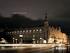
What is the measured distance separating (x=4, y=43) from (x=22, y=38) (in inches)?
45.5

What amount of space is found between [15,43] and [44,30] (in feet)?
6.56

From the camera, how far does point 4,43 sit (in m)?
12.0

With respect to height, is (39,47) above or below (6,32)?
below

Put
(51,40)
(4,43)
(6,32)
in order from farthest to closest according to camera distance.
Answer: (51,40), (4,43), (6,32)

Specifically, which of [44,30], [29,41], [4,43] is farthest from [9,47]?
[44,30]

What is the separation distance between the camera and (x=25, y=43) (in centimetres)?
1257

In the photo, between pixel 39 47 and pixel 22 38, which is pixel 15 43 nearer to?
pixel 22 38

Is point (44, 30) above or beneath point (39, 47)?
above

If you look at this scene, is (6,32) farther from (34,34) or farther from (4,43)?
(34,34)

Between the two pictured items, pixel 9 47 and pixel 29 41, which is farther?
pixel 29 41

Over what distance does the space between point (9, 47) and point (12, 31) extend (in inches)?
42.5

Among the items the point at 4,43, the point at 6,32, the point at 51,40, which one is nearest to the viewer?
the point at 6,32

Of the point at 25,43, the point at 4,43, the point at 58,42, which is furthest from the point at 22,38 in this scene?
the point at 58,42

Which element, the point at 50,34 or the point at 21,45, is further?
the point at 50,34
